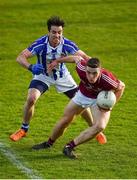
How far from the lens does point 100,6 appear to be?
71.9 feet

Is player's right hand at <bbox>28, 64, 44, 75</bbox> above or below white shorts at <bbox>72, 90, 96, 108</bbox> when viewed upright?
above

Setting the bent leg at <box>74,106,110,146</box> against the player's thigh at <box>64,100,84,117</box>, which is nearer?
the bent leg at <box>74,106,110,146</box>

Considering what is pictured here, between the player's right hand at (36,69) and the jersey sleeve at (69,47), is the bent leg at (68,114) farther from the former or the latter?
the jersey sleeve at (69,47)

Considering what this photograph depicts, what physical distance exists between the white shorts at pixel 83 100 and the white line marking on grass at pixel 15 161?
1338mm

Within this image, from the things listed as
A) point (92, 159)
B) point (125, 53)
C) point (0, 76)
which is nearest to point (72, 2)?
point (125, 53)

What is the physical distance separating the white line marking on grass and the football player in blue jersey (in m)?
0.37

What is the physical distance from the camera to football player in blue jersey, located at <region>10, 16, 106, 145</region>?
10.9 meters

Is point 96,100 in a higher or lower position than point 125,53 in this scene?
higher

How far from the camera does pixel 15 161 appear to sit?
33.2 feet

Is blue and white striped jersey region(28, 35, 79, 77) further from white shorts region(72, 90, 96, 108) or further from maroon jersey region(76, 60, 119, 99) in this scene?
white shorts region(72, 90, 96, 108)

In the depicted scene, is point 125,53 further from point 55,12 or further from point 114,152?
point 114,152

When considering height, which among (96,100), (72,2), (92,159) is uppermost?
(96,100)

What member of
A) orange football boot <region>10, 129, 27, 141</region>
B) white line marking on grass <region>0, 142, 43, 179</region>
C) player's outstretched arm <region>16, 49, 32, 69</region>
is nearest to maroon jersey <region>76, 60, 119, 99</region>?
player's outstretched arm <region>16, 49, 32, 69</region>

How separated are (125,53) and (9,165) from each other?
8275 mm
